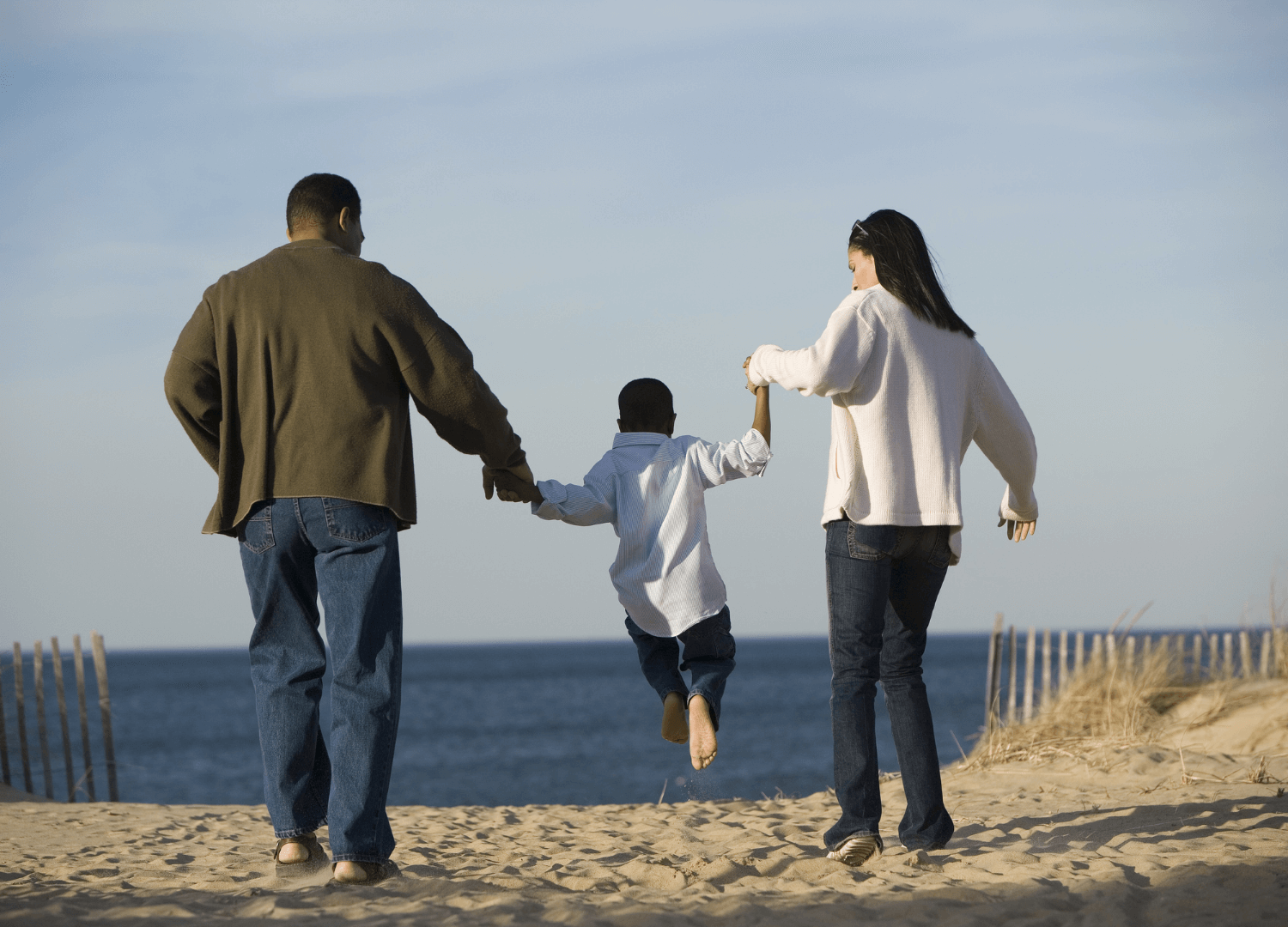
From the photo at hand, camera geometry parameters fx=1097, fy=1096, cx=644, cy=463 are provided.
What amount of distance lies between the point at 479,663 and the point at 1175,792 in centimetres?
12592

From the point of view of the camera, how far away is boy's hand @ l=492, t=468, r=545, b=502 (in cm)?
392

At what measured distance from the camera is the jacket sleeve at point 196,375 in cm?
333

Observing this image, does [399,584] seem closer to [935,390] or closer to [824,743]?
[935,390]

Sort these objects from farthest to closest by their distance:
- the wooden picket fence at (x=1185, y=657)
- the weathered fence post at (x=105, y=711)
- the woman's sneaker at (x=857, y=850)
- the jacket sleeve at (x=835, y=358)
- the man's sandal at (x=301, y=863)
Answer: the weathered fence post at (x=105, y=711) → the wooden picket fence at (x=1185, y=657) → the woman's sneaker at (x=857, y=850) → the jacket sleeve at (x=835, y=358) → the man's sandal at (x=301, y=863)

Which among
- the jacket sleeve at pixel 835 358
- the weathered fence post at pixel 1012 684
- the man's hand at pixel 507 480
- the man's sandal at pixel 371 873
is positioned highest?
the jacket sleeve at pixel 835 358

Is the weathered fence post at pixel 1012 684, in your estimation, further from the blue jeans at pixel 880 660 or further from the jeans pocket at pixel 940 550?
the jeans pocket at pixel 940 550

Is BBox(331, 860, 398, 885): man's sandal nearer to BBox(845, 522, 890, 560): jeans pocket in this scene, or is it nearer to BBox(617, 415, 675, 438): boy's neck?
BBox(845, 522, 890, 560): jeans pocket

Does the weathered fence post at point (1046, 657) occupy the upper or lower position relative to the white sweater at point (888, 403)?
lower

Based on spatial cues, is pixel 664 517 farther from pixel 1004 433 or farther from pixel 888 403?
pixel 1004 433

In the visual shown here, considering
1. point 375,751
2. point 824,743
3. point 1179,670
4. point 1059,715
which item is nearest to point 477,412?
point 375,751

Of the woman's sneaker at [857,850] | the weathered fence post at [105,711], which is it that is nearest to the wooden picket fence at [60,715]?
the weathered fence post at [105,711]

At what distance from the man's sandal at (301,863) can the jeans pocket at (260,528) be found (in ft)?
2.89

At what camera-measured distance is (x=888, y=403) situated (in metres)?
3.51

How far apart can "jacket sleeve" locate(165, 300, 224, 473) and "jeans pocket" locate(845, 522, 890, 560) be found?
1979 millimetres
